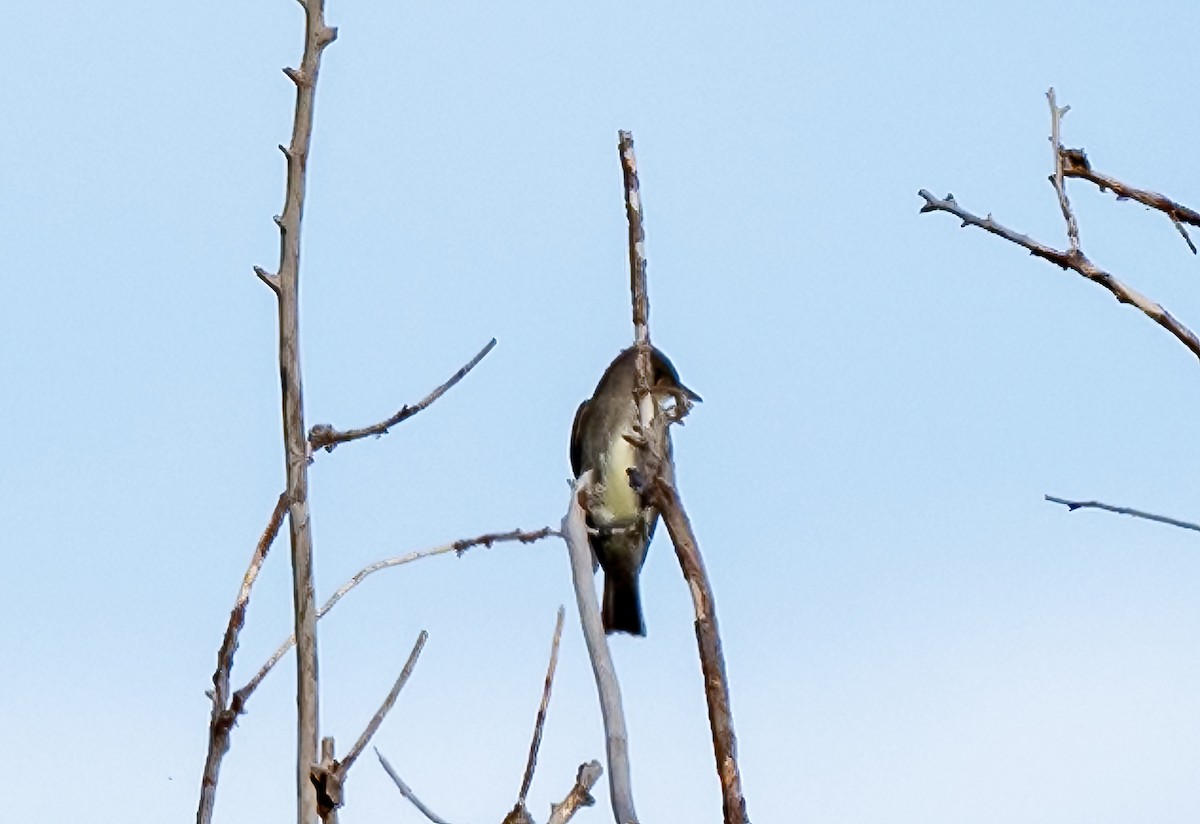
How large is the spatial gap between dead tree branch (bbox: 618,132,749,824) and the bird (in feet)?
10.2

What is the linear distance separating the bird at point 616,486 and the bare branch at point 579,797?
4.02 metres

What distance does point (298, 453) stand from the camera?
6.96 ft

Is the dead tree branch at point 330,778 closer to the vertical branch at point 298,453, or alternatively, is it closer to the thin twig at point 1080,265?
the vertical branch at point 298,453

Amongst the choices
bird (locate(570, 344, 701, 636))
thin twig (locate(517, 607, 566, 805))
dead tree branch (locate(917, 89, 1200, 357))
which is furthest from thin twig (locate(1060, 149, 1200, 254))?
bird (locate(570, 344, 701, 636))

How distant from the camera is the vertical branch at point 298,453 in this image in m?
2.08

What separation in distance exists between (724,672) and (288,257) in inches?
27.6

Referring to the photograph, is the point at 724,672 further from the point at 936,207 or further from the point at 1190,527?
the point at 936,207

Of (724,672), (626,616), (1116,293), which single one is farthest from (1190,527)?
(626,616)

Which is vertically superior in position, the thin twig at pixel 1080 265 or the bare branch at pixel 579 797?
the thin twig at pixel 1080 265

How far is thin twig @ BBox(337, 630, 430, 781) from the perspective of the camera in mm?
2094

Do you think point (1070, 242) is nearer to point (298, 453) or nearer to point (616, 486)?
point (298, 453)

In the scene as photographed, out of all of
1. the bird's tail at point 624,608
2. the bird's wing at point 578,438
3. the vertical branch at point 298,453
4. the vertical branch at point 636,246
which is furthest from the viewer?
the bird's tail at point 624,608

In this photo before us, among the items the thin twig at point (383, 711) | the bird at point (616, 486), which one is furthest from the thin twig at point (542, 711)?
the bird at point (616, 486)

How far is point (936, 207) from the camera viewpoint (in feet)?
8.41
